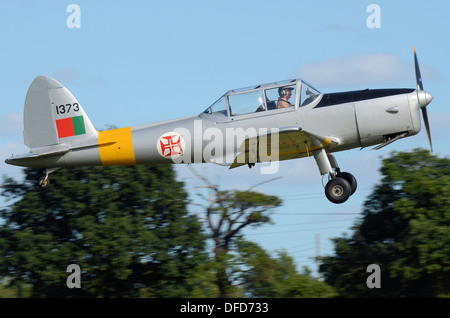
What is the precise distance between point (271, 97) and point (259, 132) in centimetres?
64

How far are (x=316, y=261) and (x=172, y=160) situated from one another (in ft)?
42.4

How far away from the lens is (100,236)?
925 inches

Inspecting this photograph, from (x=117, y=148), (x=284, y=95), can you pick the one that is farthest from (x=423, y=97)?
(x=117, y=148)

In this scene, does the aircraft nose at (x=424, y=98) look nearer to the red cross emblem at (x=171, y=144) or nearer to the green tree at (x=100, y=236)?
the red cross emblem at (x=171, y=144)

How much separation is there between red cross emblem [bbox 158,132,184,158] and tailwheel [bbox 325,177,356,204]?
2694mm

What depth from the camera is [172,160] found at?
14.0 metres

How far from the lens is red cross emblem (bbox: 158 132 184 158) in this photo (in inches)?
544

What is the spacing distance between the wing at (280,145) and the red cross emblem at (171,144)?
0.99 metres

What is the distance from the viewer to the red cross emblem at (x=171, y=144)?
13820mm

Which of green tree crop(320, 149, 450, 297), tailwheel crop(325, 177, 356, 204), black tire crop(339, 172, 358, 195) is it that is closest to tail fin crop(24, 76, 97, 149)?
tailwheel crop(325, 177, 356, 204)

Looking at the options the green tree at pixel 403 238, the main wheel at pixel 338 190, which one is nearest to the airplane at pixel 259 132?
the main wheel at pixel 338 190

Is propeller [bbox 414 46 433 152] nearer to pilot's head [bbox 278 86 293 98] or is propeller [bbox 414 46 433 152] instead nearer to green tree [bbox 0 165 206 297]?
pilot's head [bbox 278 86 293 98]
